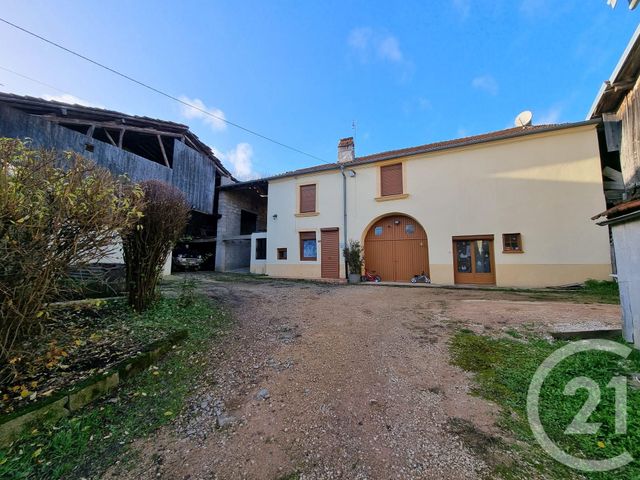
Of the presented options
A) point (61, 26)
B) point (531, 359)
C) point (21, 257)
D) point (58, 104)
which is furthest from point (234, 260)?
point (531, 359)

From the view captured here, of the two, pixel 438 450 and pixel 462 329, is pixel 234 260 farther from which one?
pixel 438 450

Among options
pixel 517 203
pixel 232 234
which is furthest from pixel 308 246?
pixel 517 203

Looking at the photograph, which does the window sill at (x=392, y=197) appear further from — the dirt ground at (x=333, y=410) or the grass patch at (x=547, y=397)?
the grass patch at (x=547, y=397)

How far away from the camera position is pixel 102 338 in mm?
3049

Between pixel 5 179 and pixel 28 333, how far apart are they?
1.36 metres

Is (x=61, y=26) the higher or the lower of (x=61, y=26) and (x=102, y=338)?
the higher

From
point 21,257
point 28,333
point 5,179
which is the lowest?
point 28,333

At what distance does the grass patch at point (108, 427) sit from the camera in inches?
62.3

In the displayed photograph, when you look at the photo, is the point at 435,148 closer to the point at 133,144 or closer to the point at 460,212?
the point at 460,212

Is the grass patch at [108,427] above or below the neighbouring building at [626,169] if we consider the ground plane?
below

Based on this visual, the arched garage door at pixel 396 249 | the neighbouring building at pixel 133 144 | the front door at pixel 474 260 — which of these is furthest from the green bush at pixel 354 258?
the neighbouring building at pixel 133 144

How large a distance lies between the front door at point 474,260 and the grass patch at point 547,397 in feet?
23.0

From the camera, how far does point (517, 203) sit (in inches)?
358

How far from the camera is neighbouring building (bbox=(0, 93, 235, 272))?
8.55 metres
